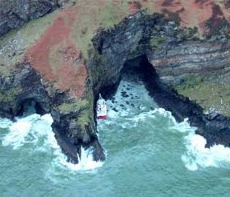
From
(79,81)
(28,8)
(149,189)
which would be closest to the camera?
(149,189)

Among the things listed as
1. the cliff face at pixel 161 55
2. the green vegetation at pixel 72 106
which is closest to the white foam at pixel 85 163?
the green vegetation at pixel 72 106

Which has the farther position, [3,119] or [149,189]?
[3,119]

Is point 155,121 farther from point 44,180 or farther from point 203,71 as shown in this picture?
point 44,180

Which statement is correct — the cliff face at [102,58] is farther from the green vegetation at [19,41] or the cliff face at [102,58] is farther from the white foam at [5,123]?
the white foam at [5,123]

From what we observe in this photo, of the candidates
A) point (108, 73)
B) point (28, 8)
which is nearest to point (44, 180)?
point (108, 73)

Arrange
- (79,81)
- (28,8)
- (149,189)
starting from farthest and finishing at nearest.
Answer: (28,8), (79,81), (149,189)

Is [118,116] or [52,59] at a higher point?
[52,59]

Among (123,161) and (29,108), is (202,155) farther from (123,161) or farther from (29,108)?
(29,108)

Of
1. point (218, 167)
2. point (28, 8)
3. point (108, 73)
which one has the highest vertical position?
point (28, 8)

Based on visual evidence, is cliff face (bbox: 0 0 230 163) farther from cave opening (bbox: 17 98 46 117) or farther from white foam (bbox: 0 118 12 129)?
white foam (bbox: 0 118 12 129)
